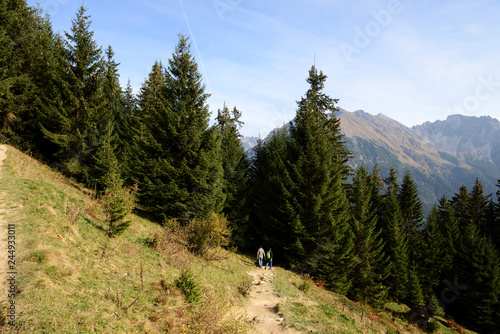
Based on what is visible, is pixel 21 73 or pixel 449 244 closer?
pixel 21 73

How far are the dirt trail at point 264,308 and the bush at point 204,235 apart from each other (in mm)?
3850

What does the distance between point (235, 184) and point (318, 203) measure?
34.7 feet

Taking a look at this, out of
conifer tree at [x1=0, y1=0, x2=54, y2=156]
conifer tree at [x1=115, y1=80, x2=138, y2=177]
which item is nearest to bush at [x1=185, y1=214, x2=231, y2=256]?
conifer tree at [x1=115, y1=80, x2=138, y2=177]

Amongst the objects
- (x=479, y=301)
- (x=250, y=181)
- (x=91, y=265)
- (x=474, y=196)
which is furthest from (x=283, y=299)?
(x=474, y=196)

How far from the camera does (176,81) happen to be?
70.9 feet

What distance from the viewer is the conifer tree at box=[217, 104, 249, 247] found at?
25750mm

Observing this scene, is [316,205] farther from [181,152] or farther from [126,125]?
[126,125]

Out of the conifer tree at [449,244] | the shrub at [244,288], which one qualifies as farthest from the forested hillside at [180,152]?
the conifer tree at [449,244]

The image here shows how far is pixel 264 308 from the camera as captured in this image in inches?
485

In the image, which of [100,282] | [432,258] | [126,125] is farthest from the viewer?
[432,258]

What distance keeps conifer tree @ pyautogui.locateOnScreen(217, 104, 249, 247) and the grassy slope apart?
10.9 metres

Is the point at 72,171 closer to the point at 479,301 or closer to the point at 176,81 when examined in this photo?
the point at 176,81

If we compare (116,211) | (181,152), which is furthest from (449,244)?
(116,211)

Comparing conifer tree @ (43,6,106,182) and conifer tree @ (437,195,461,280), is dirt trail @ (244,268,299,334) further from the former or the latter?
conifer tree @ (437,195,461,280)
